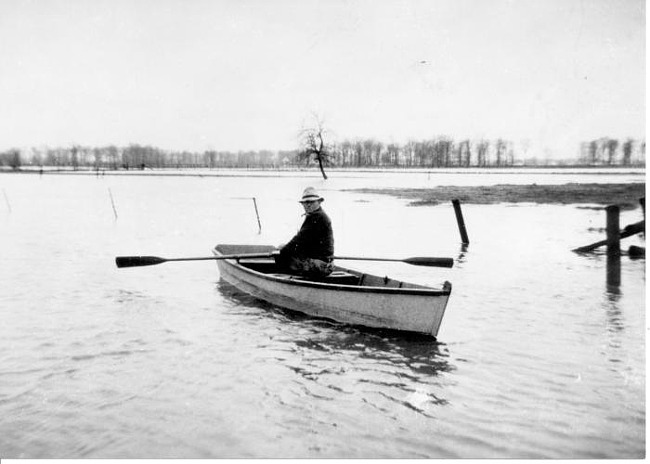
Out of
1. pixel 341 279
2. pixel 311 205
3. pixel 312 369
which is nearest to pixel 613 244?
pixel 341 279

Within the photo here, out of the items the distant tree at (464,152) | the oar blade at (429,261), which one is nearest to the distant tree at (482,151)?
the distant tree at (464,152)

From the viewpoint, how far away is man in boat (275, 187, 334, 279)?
973cm

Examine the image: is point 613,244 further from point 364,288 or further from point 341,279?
point 364,288

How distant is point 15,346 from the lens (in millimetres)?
8500

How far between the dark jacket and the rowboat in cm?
50

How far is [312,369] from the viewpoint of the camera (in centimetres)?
744

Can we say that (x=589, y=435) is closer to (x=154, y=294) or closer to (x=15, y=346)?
(x=15, y=346)

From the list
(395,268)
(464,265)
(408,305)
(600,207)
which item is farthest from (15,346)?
(600,207)

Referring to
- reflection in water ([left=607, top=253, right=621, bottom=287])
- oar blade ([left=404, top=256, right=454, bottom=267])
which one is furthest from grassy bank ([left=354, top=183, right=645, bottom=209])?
oar blade ([left=404, top=256, right=454, bottom=267])

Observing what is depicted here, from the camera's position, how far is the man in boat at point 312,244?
9734mm

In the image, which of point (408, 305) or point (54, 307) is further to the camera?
point (54, 307)

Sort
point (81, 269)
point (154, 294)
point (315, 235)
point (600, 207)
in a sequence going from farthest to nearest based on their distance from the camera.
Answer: point (600, 207) < point (81, 269) < point (154, 294) < point (315, 235)

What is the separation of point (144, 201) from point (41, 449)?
113 ft

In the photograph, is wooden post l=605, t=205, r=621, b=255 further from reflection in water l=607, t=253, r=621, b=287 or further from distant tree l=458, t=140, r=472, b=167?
distant tree l=458, t=140, r=472, b=167
